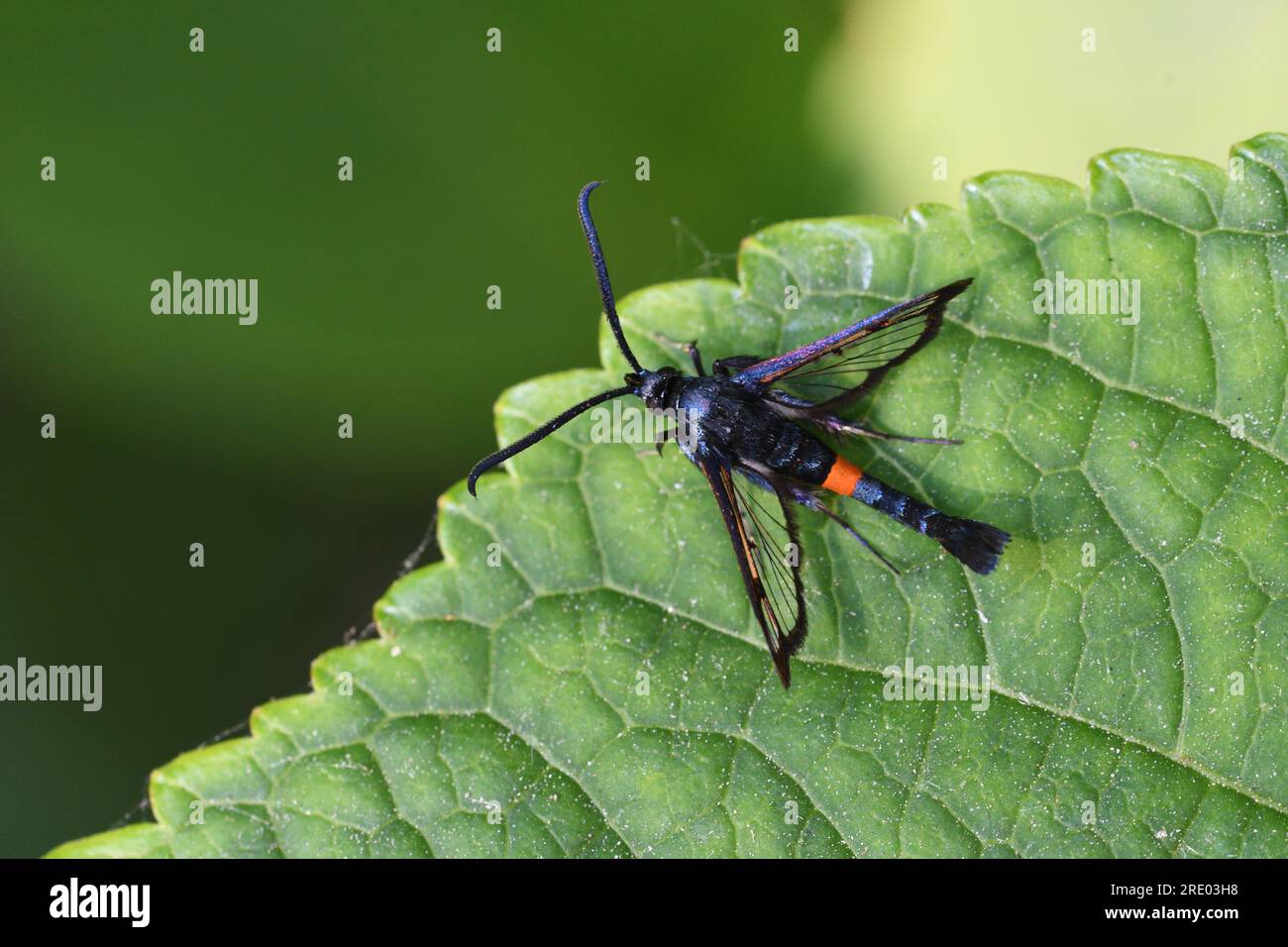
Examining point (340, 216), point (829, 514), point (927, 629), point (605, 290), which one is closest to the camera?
point (927, 629)

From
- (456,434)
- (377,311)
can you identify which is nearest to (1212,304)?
(456,434)

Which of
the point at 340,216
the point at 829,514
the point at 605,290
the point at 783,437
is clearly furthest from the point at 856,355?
the point at 340,216

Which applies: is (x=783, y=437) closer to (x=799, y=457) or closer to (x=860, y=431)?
(x=799, y=457)

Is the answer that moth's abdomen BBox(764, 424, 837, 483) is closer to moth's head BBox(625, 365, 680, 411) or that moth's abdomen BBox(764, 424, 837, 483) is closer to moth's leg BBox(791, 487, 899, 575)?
moth's leg BBox(791, 487, 899, 575)

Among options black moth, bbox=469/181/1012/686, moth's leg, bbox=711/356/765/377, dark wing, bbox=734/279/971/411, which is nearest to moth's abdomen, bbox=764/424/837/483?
black moth, bbox=469/181/1012/686

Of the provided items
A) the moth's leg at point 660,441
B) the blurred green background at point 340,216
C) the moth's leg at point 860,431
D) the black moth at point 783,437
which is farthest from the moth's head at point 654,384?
the blurred green background at point 340,216

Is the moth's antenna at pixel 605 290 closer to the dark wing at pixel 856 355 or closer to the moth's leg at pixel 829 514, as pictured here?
the dark wing at pixel 856 355
